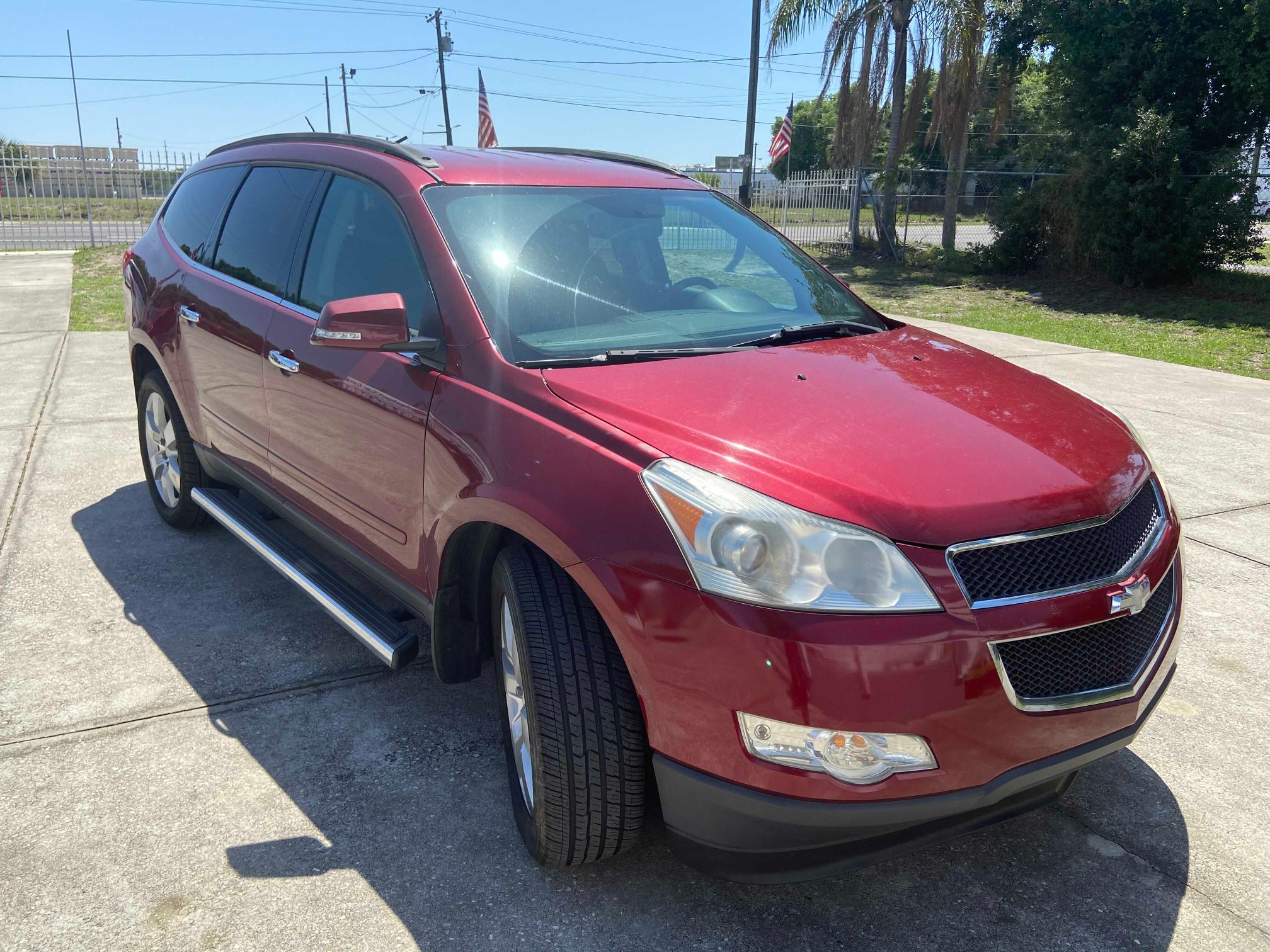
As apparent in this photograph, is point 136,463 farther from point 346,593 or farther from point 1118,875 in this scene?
point 1118,875

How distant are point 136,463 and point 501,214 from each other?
13.6ft

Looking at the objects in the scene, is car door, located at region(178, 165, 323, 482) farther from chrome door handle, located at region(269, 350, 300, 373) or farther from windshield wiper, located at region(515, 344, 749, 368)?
windshield wiper, located at region(515, 344, 749, 368)

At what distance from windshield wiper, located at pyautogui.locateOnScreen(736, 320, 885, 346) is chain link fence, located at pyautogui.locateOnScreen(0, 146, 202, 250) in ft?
70.5

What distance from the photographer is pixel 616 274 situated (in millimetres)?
3156

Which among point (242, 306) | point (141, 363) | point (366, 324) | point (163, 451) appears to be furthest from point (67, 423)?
point (366, 324)

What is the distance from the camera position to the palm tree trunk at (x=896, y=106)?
2108 centimetres

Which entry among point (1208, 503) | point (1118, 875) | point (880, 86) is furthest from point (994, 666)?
point (880, 86)

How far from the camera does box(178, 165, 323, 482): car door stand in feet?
12.2

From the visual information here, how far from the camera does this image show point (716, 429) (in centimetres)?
230

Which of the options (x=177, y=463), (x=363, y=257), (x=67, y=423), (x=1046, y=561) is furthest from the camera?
(x=67, y=423)

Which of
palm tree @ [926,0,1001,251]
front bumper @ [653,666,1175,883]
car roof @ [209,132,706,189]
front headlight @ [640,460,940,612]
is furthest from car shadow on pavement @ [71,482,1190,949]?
palm tree @ [926,0,1001,251]

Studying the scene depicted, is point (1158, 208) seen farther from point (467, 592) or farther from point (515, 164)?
point (467, 592)

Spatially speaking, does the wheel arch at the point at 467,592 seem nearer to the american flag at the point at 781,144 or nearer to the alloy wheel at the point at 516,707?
the alloy wheel at the point at 516,707

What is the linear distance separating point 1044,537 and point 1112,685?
39cm
